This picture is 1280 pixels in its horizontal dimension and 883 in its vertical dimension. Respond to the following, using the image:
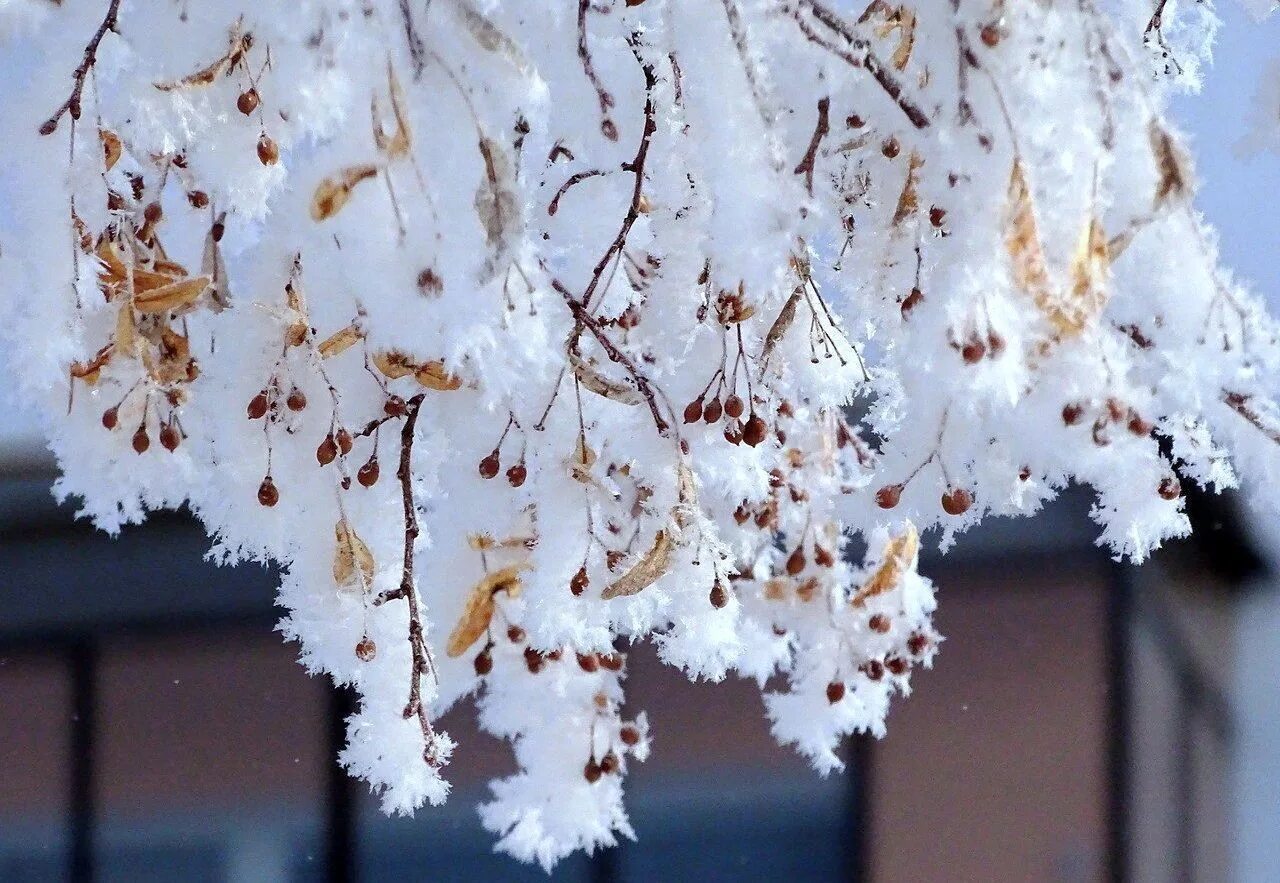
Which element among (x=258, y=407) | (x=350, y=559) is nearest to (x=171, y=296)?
(x=258, y=407)

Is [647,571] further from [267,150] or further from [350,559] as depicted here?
[267,150]

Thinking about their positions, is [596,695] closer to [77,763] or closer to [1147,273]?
[1147,273]

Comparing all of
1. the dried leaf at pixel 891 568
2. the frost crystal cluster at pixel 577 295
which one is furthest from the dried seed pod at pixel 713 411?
the dried leaf at pixel 891 568

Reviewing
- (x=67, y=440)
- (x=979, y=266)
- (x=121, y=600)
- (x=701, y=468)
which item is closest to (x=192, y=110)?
(x=67, y=440)

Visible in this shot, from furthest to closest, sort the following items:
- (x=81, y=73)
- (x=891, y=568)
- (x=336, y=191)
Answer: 1. (x=891, y=568)
2. (x=81, y=73)
3. (x=336, y=191)

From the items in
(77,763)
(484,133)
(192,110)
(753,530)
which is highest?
(192,110)
